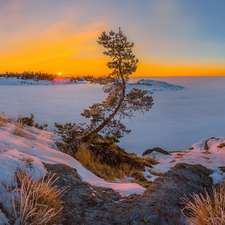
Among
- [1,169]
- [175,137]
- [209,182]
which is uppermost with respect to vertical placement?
[1,169]

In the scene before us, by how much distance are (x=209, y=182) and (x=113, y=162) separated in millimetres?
3311

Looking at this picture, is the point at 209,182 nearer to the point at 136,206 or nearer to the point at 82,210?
the point at 136,206

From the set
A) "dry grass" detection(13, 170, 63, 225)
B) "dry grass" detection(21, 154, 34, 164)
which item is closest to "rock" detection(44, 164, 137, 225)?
"dry grass" detection(13, 170, 63, 225)

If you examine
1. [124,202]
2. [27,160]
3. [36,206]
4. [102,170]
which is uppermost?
[27,160]

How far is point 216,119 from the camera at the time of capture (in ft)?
69.5

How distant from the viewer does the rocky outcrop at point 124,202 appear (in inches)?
87.7

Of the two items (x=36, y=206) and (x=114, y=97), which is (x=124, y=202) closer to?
(x=36, y=206)

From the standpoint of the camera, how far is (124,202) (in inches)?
102

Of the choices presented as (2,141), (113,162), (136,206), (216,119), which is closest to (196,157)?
(113,162)

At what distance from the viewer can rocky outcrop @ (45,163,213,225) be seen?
223 centimetres

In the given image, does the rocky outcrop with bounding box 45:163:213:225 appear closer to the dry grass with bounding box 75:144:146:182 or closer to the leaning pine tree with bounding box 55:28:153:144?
the dry grass with bounding box 75:144:146:182

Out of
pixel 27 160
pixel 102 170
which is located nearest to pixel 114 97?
pixel 102 170

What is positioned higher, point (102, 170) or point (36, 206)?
point (36, 206)

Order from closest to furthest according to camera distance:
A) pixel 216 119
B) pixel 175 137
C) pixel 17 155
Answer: pixel 17 155 < pixel 175 137 < pixel 216 119
